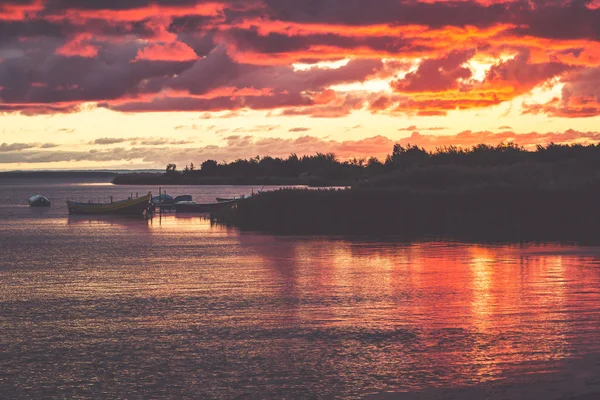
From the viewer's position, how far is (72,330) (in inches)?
915

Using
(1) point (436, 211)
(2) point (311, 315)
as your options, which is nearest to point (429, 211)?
(1) point (436, 211)

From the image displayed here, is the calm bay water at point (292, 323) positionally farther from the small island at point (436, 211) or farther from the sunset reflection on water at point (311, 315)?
the small island at point (436, 211)

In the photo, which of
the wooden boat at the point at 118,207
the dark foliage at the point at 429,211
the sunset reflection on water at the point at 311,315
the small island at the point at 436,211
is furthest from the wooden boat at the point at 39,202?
the sunset reflection on water at the point at 311,315

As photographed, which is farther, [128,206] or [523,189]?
[128,206]

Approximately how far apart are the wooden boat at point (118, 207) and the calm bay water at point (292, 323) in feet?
212

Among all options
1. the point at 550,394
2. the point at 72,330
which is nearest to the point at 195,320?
the point at 72,330

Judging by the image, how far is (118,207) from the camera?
11150cm

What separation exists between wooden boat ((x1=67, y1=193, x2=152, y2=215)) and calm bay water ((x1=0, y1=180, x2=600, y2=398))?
6450 cm

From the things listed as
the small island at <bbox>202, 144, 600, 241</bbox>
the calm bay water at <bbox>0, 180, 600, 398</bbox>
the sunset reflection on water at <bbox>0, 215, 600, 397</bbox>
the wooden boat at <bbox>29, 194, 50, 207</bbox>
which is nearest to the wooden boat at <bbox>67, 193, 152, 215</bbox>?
the small island at <bbox>202, 144, 600, 241</bbox>

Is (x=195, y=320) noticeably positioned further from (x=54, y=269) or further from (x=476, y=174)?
(x=476, y=174)

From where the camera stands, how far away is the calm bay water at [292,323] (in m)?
17.5

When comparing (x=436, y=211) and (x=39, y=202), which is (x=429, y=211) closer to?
(x=436, y=211)

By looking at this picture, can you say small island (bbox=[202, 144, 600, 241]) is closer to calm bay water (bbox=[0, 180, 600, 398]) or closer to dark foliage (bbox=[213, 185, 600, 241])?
dark foliage (bbox=[213, 185, 600, 241])

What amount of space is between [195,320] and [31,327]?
4.76m
